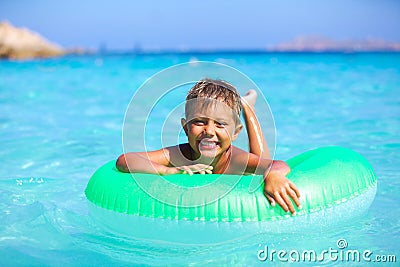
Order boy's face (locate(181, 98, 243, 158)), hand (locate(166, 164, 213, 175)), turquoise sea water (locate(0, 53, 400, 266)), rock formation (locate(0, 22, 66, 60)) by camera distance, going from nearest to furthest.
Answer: turquoise sea water (locate(0, 53, 400, 266)), boy's face (locate(181, 98, 243, 158)), hand (locate(166, 164, 213, 175)), rock formation (locate(0, 22, 66, 60))

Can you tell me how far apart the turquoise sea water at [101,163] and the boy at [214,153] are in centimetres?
36

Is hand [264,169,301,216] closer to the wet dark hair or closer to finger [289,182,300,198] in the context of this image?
finger [289,182,300,198]

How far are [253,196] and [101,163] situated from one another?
2702mm

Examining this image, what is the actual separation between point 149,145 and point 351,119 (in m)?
3.34

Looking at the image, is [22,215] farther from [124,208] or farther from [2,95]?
[2,95]

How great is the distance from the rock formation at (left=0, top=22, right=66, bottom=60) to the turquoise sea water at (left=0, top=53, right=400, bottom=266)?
24487 millimetres

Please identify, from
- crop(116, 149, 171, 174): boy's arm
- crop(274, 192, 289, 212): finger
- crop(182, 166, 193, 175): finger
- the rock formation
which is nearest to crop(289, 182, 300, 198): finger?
crop(274, 192, 289, 212): finger

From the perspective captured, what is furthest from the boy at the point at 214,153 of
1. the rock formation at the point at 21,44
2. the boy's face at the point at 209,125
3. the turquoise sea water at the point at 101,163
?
the rock formation at the point at 21,44

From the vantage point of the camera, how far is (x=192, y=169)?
332cm

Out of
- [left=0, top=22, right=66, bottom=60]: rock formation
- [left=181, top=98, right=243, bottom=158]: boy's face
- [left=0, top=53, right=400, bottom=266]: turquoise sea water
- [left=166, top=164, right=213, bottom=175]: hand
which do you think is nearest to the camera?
[left=0, top=53, right=400, bottom=266]: turquoise sea water

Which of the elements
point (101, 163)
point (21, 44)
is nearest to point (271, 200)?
point (101, 163)

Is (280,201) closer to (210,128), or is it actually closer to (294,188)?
A: (294,188)

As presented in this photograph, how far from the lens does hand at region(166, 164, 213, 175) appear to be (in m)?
3.29

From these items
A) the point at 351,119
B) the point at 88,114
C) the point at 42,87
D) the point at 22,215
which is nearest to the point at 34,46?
the point at 42,87
